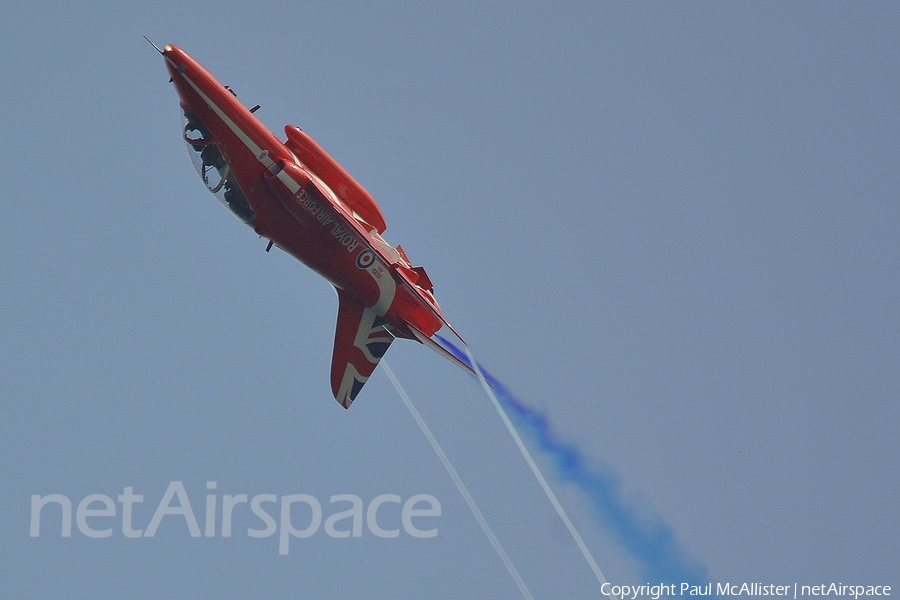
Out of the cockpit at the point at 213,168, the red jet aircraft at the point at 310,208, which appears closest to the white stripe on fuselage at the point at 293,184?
the red jet aircraft at the point at 310,208

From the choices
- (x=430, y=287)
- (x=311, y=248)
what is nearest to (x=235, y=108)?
(x=311, y=248)

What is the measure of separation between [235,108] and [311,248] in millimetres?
3462

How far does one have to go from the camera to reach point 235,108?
28219mm

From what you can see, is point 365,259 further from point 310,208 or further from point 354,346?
point 354,346

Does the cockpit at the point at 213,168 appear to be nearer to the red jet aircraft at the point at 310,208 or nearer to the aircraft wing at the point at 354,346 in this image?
the red jet aircraft at the point at 310,208

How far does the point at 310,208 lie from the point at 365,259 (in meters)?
1.87

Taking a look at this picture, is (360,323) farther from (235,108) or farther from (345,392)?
(235,108)

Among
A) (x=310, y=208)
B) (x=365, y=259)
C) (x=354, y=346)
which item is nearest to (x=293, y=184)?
(x=310, y=208)

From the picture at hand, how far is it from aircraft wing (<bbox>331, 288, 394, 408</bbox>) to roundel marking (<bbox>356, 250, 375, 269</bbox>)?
1.31 meters

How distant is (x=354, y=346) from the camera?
1281 inches

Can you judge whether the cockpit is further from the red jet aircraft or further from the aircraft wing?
the aircraft wing

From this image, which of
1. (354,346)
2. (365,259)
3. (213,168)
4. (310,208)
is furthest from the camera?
(354,346)

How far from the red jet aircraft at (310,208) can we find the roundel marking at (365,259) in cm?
2

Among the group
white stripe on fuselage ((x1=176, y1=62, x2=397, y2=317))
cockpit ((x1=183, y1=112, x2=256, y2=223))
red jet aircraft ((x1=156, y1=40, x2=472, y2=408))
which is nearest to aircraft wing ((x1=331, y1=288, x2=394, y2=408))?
red jet aircraft ((x1=156, y1=40, x2=472, y2=408))
